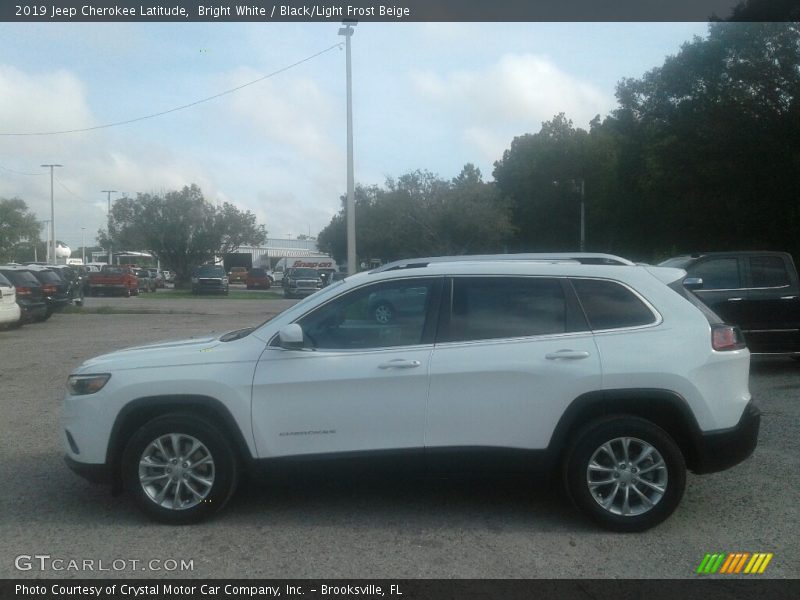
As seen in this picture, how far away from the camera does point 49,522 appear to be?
5453mm

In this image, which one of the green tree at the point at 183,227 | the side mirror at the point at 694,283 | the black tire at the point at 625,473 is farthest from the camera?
the green tree at the point at 183,227

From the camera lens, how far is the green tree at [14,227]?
6078 centimetres

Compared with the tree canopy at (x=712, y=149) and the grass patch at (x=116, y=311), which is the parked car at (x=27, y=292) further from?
the tree canopy at (x=712, y=149)

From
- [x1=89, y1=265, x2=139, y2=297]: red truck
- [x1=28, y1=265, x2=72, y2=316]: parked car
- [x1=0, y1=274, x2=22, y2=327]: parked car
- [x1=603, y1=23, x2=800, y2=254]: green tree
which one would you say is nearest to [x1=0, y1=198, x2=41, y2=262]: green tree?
[x1=89, y1=265, x2=139, y2=297]: red truck

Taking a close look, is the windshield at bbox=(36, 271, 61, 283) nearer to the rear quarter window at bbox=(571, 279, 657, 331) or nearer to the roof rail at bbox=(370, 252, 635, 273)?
the roof rail at bbox=(370, 252, 635, 273)

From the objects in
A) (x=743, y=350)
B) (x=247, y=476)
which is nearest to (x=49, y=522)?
(x=247, y=476)

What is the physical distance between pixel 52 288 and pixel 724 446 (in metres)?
20.9

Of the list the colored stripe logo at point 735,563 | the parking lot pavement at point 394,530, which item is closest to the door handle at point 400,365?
the parking lot pavement at point 394,530

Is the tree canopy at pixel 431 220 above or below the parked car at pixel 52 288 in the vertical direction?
above

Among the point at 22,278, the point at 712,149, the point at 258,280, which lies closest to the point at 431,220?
the point at 712,149

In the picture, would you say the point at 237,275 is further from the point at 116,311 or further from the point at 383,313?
the point at 383,313

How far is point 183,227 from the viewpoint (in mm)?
51844

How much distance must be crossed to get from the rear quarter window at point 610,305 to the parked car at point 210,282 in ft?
130
